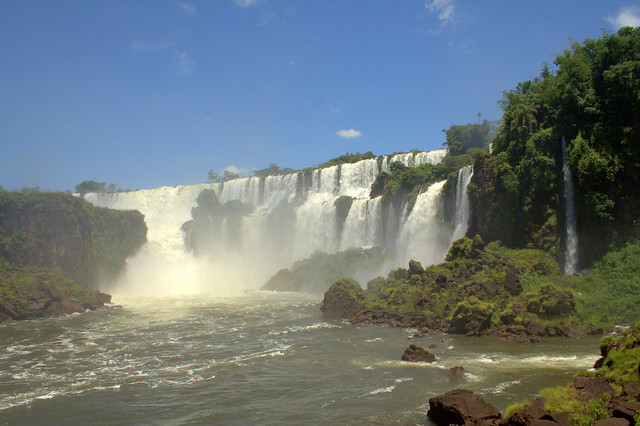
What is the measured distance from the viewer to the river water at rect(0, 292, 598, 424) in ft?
41.9

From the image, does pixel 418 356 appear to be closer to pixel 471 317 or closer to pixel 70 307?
pixel 471 317

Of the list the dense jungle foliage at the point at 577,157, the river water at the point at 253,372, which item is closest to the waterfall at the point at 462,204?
the dense jungle foliage at the point at 577,157

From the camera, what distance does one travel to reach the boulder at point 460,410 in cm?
1001

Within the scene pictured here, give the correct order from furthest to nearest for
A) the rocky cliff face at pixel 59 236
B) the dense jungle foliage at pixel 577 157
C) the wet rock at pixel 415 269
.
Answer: the rocky cliff face at pixel 59 236, the wet rock at pixel 415 269, the dense jungle foliage at pixel 577 157

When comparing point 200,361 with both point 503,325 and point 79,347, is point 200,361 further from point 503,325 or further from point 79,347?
point 503,325

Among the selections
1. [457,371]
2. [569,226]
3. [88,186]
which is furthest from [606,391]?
[88,186]

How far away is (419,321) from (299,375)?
9.35m

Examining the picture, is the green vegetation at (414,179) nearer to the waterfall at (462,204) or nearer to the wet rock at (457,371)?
the waterfall at (462,204)

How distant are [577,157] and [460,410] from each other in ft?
64.9

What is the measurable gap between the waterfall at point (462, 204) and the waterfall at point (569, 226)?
301 inches

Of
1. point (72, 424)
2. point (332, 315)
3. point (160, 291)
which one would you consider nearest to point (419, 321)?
point (332, 315)

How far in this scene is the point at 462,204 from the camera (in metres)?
34.1

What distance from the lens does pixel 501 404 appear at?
38.4 ft

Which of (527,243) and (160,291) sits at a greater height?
(527,243)
